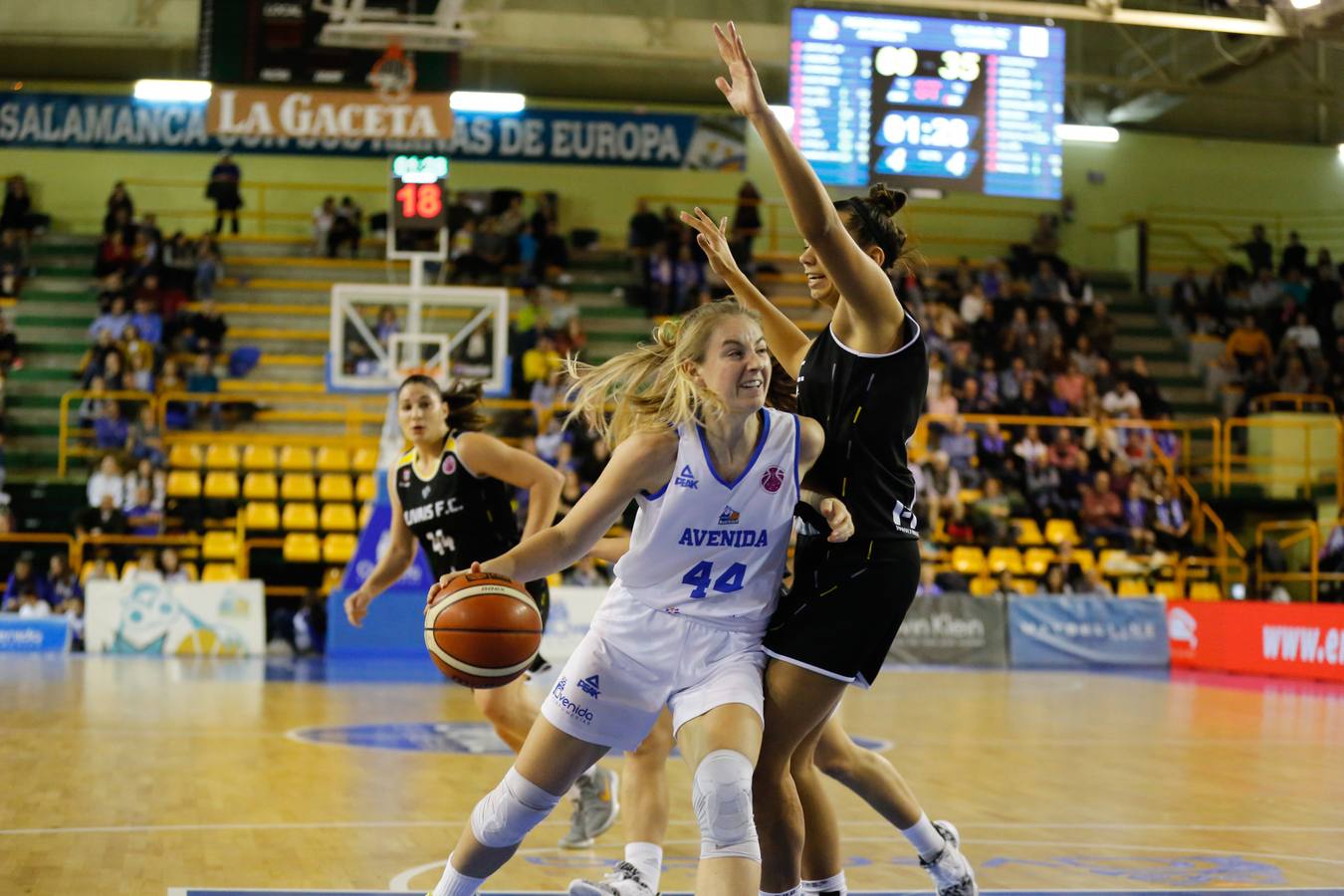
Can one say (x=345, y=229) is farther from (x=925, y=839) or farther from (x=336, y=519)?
(x=925, y=839)

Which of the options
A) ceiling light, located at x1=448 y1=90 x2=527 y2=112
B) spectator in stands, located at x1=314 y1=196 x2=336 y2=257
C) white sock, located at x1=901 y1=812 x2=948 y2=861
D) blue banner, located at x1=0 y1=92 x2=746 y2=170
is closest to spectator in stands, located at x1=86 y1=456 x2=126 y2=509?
blue banner, located at x1=0 y1=92 x2=746 y2=170

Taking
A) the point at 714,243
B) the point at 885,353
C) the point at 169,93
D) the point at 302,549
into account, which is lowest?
the point at 302,549

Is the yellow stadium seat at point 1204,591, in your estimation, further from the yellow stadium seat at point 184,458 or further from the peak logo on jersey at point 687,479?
the peak logo on jersey at point 687,479

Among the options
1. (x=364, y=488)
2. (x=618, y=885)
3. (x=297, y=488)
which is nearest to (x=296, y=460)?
(x=297, y=488)

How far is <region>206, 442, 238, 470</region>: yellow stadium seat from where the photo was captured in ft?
65.3

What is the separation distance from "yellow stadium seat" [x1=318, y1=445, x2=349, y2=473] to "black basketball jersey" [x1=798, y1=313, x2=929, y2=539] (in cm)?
1647

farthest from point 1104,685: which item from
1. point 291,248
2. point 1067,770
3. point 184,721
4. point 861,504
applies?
point 291,248

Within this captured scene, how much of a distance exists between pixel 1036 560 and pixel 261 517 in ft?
30.3

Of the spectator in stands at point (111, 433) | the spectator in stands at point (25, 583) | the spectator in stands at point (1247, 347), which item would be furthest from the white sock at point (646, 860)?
the spectator in stands at point (1247, 347)

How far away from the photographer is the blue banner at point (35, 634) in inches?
643

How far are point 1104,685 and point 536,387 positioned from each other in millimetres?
9004

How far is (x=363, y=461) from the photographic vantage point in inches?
809

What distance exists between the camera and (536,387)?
21.1m

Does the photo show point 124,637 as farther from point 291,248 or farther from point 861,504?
point 861,504
